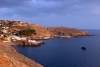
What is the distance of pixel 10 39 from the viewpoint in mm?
121062

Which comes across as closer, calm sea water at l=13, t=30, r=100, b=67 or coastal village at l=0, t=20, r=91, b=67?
coastal village at l=0, t=20, r=91, b=67

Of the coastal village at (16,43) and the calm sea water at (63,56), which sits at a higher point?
the coastal village at (16,43)

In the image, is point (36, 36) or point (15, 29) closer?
point (36, 36)

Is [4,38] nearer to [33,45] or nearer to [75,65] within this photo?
[33,45]

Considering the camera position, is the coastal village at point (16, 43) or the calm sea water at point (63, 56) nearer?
the coastal village at point (16, 43)

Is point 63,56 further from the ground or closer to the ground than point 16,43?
closer to the ground

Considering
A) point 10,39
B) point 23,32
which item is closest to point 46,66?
point 10,39

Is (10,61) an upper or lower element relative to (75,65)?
upper

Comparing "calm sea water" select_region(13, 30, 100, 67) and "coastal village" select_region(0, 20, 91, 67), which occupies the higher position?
"coastal village" select_region(0, 20, 91, 67)

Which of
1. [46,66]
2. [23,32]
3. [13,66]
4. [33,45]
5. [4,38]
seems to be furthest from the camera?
[23,32]

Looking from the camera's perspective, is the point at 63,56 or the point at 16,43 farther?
the point at 16,43

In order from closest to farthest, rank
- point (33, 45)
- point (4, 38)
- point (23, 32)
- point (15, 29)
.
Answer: point (33, 45), point (4, 38), point (23, 32), point (15, 29)

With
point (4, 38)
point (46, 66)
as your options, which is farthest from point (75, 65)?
point (4, 38)

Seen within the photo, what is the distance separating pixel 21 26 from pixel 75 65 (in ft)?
406
